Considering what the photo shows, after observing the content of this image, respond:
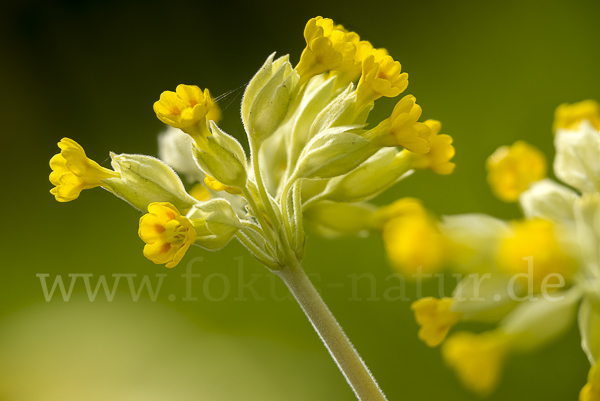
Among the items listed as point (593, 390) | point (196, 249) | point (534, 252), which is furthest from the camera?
point (196, 249)

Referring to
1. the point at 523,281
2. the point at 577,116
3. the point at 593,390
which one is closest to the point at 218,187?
the point at 523,281

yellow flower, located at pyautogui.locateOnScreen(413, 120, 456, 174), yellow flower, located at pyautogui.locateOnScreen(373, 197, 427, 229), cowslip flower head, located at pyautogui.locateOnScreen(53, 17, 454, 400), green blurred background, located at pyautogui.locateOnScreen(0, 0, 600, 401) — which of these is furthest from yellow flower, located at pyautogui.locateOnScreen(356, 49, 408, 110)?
green blurred background, located at pyautogui.locateOnScreen(0, 0, 600, 401)

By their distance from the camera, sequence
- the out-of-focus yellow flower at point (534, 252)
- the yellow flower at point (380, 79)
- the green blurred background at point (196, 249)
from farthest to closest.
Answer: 1. the green blurred background at point (196, 249)
2. the yellow flower at point (380, 79)
3. the out-of-focus yellow flower at point (534, 252)

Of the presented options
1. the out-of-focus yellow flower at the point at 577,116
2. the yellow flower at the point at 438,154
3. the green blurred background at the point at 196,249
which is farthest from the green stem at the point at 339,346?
the green blurred background at the point at 196,249

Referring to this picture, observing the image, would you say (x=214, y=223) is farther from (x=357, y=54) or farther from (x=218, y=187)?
(x=357, y=54)

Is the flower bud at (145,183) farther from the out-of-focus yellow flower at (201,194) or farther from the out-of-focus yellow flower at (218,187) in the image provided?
the out-of-focus yellow flower at (201,194)

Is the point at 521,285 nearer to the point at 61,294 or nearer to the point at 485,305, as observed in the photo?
the point at 485,305

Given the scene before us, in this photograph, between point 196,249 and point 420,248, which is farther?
point 196,249

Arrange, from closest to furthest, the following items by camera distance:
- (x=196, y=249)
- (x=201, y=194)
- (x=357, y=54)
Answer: (x=357, y=54)
(x=201, y=194)
(x=196, y=249)
